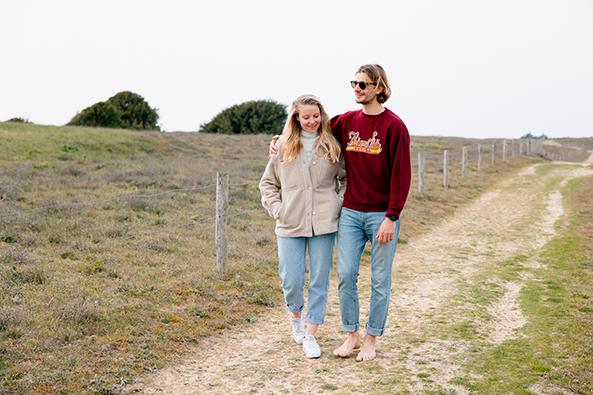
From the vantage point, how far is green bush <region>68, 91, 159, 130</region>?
40906 millimetres

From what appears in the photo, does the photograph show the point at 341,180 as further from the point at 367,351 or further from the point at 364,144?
the point at 367,351

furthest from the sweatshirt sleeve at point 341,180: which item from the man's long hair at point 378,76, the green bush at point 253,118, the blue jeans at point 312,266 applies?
the green bush at point 253,118

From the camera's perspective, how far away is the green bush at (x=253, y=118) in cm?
5397

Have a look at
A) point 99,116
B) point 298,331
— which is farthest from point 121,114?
point 298,331

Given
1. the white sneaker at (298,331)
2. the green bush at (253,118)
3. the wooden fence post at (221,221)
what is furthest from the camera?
the green bush at (253,118)

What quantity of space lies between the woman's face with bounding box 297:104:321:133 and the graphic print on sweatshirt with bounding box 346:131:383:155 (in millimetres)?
273

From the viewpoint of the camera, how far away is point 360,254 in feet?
14.9

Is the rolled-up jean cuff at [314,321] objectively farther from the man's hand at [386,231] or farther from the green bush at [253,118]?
the green bush at [253,118]

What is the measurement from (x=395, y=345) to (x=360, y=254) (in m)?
1.26

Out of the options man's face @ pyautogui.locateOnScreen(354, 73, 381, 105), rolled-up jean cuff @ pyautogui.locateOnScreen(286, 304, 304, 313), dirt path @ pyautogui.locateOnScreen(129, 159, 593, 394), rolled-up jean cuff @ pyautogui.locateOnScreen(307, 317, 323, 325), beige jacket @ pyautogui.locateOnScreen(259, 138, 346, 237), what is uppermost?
man's face @ pyautogui.locateOnScreen(354, 73, 381, 105)

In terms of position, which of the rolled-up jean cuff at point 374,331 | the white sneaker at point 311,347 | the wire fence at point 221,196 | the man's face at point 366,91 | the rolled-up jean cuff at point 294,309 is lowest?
the white sneaker at point 311,347

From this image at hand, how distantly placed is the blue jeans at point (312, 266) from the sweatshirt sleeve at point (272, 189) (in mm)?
254

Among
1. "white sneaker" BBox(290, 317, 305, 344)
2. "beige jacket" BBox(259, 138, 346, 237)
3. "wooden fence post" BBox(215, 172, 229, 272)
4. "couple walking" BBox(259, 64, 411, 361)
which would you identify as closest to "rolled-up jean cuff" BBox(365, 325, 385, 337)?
"couple walking" BBox(259, 64, 411, 361)

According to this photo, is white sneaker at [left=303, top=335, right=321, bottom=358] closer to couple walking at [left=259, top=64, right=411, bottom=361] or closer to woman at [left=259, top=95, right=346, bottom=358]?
couple walking at [left=259, top=64, right=411, bottom=361]
